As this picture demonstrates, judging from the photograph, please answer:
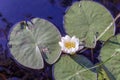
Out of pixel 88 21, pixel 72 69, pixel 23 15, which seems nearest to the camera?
pixel 72 69

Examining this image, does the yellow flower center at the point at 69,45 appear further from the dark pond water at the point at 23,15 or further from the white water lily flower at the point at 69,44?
the dark pond water at the point at 23,15

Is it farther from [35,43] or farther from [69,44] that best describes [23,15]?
[69,44]

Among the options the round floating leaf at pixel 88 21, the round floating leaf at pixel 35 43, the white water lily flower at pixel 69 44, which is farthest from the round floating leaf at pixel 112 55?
the round floating leaf at pixel 35 43

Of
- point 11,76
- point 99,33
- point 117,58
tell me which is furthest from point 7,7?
point 117,58

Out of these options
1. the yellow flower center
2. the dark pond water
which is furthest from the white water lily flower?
the dark pond water

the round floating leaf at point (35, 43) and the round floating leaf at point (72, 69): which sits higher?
the round floating leaf at point (35, 43)

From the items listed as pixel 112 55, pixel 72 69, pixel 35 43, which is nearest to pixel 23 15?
pixel 35 43

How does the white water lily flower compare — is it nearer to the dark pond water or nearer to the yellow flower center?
the yellow flower center
